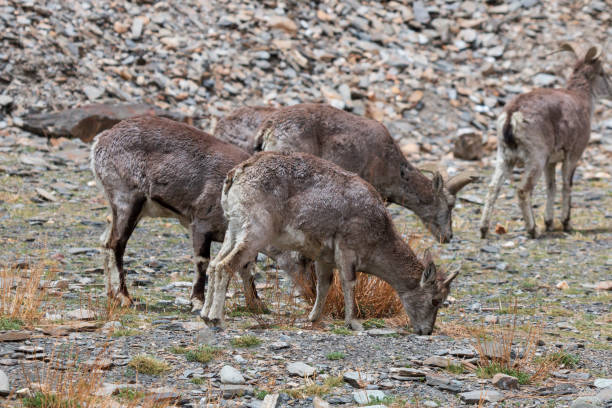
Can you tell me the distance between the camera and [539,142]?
14141 mm

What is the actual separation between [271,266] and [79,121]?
8217 mm

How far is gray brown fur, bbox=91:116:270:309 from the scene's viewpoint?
8938 mm

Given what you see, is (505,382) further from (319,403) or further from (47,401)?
(47,401)

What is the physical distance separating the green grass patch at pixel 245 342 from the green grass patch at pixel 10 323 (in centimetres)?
188

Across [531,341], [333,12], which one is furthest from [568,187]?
[333,12]

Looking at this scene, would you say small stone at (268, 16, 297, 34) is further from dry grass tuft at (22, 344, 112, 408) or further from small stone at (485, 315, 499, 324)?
dry grass tuft at (22, 344, 112, 408)

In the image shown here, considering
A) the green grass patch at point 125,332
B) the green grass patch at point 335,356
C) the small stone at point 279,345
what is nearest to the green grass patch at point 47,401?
the green grass patch at point 125,332

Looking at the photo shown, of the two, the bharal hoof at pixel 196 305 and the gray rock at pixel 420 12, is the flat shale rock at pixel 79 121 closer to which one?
the bharal hoof at pixel 196 305

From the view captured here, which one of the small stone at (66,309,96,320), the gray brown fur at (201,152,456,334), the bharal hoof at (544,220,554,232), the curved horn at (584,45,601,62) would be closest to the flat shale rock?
the bharal hoof at (544,220,554,232)

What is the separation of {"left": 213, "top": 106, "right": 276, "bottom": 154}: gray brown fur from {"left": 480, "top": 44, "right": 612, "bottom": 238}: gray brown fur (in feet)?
14.7

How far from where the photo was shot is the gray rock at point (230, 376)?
6.17m

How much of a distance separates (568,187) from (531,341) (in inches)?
312

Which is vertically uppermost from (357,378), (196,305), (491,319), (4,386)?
(4,386)

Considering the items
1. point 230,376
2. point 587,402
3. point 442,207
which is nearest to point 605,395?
point 587,402
